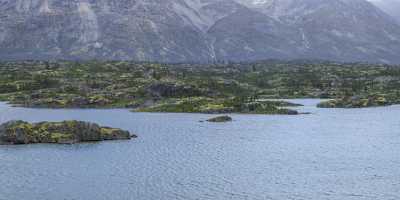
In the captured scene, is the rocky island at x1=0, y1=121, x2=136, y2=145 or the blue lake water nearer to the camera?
the blue lake water

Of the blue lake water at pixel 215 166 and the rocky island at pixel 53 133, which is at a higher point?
the rocky island at pixel 53 133

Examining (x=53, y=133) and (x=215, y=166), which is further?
(x=53, y=133)

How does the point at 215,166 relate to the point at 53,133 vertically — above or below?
below


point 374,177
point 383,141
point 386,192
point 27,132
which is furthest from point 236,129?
point 386,192

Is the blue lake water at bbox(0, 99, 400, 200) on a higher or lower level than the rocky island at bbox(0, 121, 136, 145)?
lower
